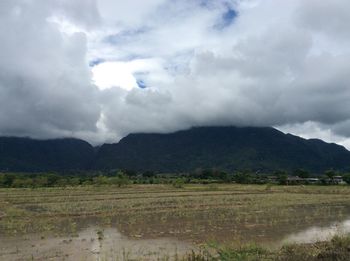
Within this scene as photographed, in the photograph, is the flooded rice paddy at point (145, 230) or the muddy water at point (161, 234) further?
the flooded rice paddy at point (145, 230)

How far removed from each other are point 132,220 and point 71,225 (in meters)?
3.97

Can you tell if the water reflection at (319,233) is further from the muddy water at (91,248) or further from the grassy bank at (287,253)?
the muddy water at (91,248)

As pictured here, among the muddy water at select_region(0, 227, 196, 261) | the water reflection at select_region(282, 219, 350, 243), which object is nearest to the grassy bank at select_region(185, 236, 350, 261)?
the muddy water at select_region(0, 227, 196, 261)

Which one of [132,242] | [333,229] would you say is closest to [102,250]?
[132,242]

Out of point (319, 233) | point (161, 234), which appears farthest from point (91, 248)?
point (319, 233)

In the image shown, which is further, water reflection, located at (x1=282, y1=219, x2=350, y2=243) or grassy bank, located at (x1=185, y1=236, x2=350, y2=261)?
water reflection, located at (x1=282, y1=219, x2=350, y2=243)

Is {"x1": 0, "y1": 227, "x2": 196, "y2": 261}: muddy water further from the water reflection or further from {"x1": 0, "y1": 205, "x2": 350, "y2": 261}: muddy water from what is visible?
the water reflection

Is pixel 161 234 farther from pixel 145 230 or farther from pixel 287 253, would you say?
pixel 287 253

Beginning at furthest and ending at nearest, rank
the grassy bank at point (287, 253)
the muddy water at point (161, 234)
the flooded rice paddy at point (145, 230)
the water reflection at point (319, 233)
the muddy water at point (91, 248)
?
the water reflection at point (319, 233)
the flooded rice paddy at point (145, 230)
the muddy water at point (161, 234)
the muddy water at point (91, 248)
the grassy bank at point (287, 253)

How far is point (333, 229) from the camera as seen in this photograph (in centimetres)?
2288

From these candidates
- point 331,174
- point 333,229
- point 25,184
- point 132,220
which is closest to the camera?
point 333,229

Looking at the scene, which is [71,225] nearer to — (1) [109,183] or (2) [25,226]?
(2) [25,226]

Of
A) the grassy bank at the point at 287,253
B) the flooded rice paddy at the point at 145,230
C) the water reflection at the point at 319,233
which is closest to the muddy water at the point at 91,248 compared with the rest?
the flooded rice paddy at the point at 145,230

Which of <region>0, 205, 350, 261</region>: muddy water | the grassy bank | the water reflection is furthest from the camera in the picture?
the water reflection
